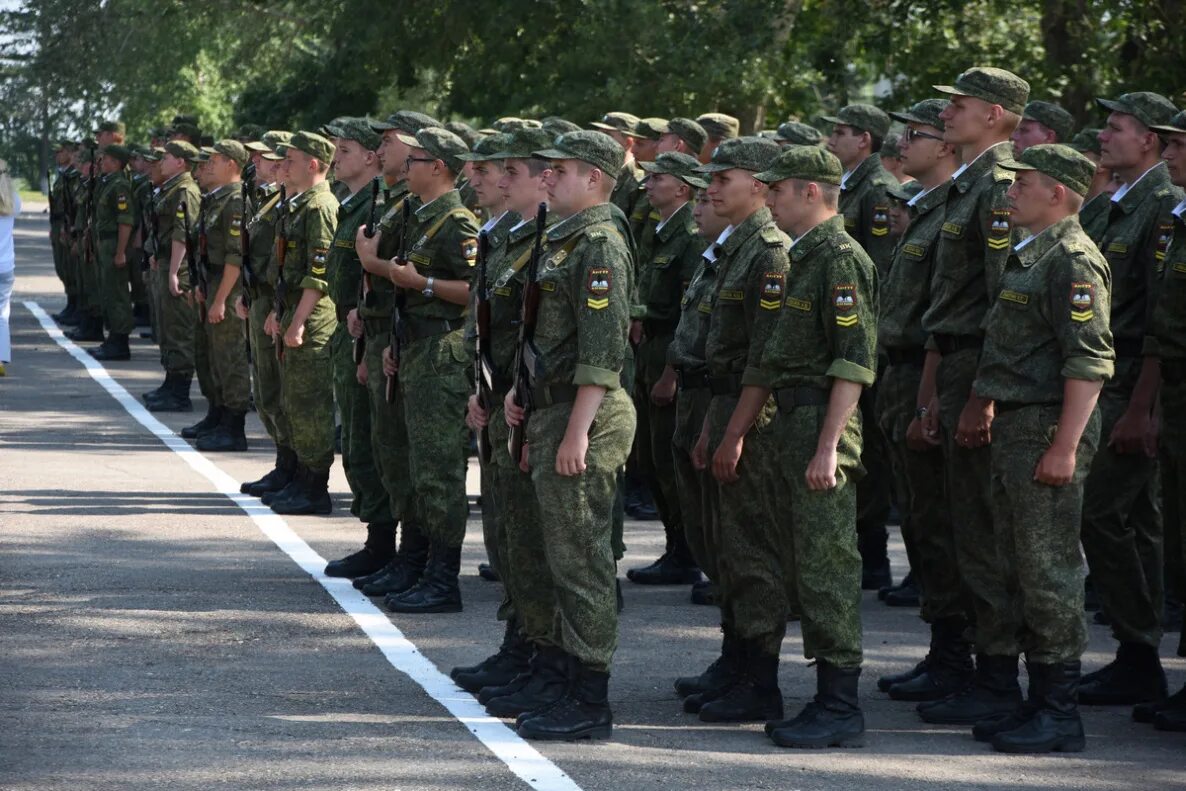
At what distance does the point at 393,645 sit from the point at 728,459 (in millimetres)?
1929

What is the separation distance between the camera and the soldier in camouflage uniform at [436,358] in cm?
869

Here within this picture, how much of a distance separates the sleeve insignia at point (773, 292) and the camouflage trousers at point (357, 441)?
3156mm

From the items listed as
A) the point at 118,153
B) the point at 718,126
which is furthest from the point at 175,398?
the point at 718,126

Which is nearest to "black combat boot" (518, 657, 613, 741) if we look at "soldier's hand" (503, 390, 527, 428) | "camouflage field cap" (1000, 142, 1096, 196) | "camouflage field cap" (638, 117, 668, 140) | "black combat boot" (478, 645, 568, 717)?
"black combat boot" (478, 645, 568, 717)

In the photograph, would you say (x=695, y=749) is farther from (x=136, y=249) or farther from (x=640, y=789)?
(x=136, y=249)

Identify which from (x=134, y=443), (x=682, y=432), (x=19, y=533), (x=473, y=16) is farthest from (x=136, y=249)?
(x=682, y=432)

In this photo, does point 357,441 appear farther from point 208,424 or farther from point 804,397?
point 208,424

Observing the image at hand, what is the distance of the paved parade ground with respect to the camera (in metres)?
6.15

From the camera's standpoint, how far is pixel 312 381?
430 inches

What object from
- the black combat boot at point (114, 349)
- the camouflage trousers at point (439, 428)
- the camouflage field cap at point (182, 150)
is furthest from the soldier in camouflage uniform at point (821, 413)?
the black combat boot at point (114, 349)

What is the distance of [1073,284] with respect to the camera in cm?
645

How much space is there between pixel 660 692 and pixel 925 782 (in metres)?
1.49

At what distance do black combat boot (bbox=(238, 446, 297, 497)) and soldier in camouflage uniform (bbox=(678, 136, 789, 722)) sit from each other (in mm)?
5065

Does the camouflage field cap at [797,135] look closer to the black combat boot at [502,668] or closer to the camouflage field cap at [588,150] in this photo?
the camouflage field cap at [588,150]
